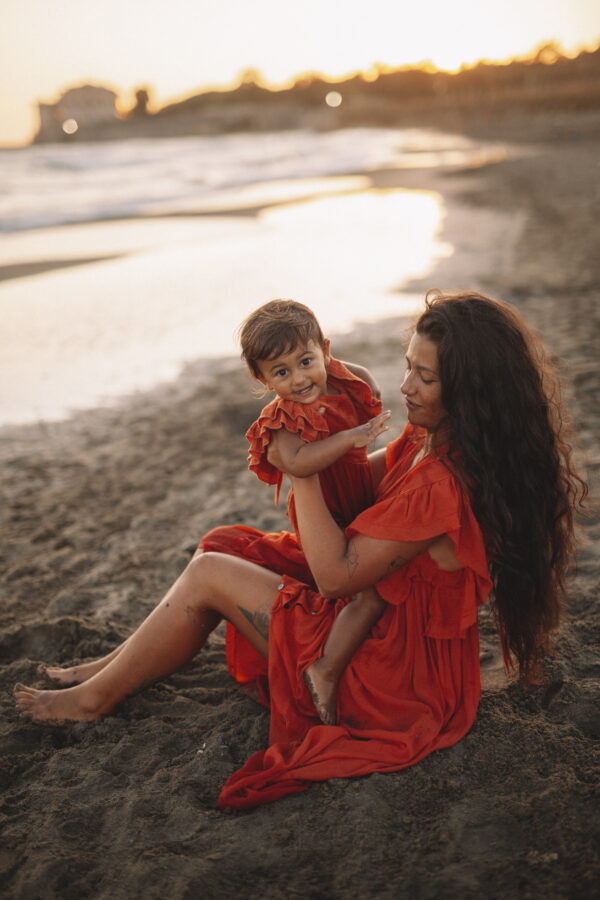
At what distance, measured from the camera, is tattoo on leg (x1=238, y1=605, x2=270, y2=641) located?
2.08 meters

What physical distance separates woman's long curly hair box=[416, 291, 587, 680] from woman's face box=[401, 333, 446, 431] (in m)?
0.02

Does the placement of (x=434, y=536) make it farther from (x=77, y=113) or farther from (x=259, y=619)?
(x=77, y=113)

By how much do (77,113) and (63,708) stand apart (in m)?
40.4

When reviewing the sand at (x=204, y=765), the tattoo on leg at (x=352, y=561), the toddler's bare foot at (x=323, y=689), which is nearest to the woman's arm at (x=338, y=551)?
the tattoo on leg at (x=352, y=561)

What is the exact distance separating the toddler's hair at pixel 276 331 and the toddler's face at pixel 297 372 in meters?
0.02

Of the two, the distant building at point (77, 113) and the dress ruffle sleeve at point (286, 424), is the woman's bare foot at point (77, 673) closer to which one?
the dress ruffle sleeve at point (286, 424)

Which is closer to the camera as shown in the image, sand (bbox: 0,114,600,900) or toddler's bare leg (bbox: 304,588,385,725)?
sand (bbox: 0,114,600,900)

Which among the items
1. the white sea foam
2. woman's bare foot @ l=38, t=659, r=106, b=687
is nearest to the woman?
woman's bare foot @ l=38, t=659, r=106, b=687

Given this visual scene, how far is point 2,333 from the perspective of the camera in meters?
6.41

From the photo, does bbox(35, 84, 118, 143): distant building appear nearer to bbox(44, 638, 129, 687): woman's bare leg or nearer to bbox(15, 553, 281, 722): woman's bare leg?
bbox(44, 638, 129, 687): woman's bare leg

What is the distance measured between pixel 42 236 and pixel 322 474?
10697 millimetres

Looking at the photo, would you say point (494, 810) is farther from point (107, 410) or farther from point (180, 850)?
point (107, 410)

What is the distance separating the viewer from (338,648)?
1951 millimetres

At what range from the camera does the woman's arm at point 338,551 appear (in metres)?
1.81
